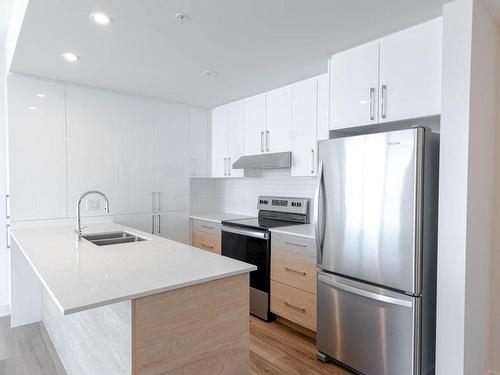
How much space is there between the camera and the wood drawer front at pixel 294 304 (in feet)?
8.74

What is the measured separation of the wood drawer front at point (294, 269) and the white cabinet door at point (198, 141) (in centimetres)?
174

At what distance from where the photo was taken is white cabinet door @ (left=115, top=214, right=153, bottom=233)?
3.60m

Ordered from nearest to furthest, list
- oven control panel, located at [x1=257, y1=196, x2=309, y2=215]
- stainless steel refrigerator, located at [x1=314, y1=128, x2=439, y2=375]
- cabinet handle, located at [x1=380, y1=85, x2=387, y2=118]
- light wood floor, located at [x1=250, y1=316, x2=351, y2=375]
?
stainless steel refrigerator, located at [x1=314, y1=128, x2=439, y2=375], cabinet handle, located at [x1=380, y1=85, x2=387, y2=118], light wood floor, located at [x1=250, y1=316, x2=351, y2=375], oven control panel, located at [x1=257, y1=196, x2=309, y2=215]

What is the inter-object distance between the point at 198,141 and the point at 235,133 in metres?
0.60

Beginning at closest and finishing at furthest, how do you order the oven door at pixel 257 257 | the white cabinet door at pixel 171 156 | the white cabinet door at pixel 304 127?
the white cabinet door at pixel 304 127 → the oven door at pixel 257 257 → the white cabinet door at pixel 171 156

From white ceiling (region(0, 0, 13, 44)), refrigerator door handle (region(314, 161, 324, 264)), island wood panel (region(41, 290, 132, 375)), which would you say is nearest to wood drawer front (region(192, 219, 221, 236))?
refrigerator door handle (region(314, 161, 324, 264))

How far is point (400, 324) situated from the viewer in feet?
6.39

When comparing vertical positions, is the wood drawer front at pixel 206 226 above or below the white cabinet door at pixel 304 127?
below

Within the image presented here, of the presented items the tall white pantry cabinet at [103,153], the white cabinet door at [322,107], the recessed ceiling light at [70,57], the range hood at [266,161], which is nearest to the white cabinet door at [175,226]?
the tall white pantry cabinet at [103,153]

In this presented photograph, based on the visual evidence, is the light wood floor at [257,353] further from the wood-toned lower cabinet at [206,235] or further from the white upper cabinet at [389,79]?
the white upper cabinet at [389,79]

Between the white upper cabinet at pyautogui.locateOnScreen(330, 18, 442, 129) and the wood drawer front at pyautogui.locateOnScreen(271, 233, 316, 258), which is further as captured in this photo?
the wood drawer front at pyautogui.locateOnScreen(271, 233, 316, 258)

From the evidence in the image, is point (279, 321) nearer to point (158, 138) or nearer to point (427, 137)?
point (427, 137)

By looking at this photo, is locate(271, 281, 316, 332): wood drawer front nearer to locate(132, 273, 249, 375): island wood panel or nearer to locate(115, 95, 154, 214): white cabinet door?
locate(132, 273, 249, 375): island wood panel

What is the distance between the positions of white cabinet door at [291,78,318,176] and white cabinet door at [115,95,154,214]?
5.69ft
